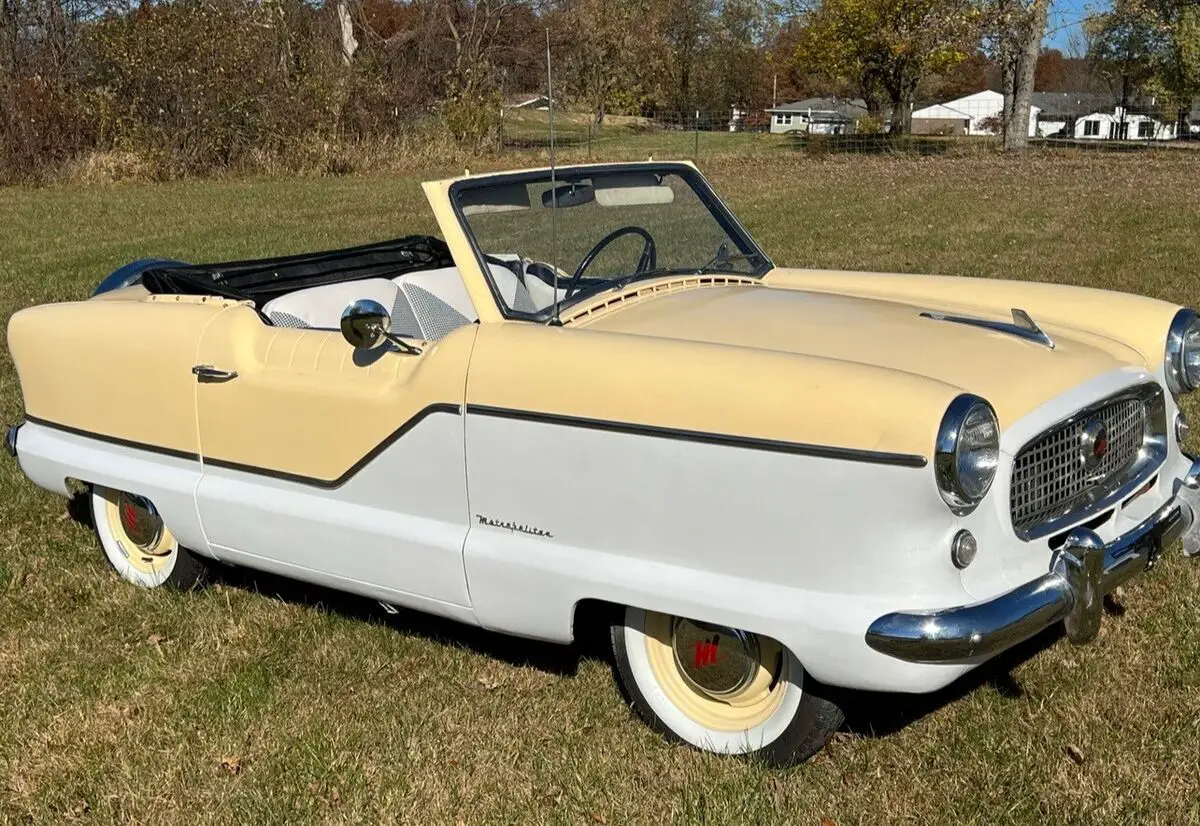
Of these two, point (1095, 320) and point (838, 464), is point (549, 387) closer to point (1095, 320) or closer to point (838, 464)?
point (838, 464)

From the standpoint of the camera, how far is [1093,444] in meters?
2.96

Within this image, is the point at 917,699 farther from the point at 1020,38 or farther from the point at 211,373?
the point at 1020,38

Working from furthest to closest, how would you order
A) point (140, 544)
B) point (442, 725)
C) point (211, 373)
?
point (140, 544) → point (211, 373) → point (442, 725)

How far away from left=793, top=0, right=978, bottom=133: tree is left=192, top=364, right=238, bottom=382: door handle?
101 ft

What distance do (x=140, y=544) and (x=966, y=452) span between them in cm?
312

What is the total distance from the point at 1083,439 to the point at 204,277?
2.91 metres

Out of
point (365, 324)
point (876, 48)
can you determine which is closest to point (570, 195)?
point (365, 324)

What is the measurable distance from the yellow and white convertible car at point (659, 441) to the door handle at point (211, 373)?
0.01 m

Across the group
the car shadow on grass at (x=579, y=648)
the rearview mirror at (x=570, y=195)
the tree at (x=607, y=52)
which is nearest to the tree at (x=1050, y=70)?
the tree at (x=607, y=52)

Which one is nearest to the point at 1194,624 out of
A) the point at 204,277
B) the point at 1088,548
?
the point at 1088,548

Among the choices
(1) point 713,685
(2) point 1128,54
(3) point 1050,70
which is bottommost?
(3) point 1050,70

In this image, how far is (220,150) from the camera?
22828mm

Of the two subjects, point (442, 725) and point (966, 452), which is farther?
point (442, 725)

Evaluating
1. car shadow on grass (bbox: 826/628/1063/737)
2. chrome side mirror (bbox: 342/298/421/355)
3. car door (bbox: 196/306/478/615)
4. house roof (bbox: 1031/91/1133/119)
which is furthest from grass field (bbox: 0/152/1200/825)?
house roof (bbox: 1031/91/1133/119)
